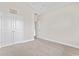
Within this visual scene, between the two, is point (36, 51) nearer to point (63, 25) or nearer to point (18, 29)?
point (18, 29)

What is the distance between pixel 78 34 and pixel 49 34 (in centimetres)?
186

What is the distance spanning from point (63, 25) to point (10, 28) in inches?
113

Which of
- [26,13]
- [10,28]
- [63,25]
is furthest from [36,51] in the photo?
[26,13]

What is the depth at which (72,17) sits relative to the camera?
12.6ft

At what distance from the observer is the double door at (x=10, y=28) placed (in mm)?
3639

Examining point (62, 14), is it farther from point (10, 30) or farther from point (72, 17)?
point (10, 30)

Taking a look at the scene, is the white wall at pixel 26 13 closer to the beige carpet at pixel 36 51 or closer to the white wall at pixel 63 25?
the white wall at pixel 63 25

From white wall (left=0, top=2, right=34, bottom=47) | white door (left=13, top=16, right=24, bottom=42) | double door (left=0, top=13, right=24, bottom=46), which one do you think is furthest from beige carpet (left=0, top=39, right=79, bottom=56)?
white wall (left=0, top=2, right=34, bottom=47)

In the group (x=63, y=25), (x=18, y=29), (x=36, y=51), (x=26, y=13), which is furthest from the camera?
(x=26, y=13)

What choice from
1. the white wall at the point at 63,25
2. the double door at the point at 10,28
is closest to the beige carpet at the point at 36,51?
the double door at the point at 10,28

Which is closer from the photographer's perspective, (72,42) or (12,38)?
(72,42)

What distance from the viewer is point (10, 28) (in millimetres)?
3980

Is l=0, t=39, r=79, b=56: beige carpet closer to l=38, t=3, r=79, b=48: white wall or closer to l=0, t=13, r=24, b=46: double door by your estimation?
l=0, t=13, r=24, b=46: double door

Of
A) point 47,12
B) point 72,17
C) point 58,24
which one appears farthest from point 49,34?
point 72,17
